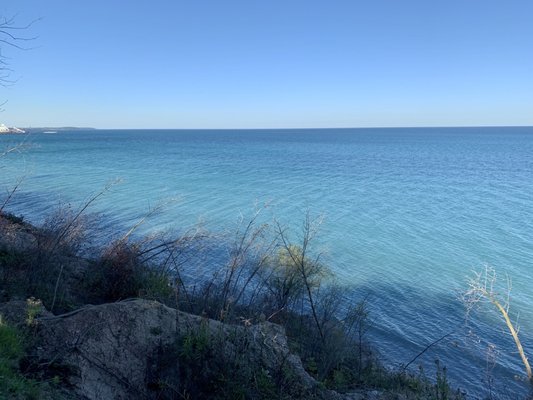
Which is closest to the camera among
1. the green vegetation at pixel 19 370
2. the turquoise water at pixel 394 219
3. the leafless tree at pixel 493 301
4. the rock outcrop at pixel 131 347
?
the green vegetation at pixel 19 370

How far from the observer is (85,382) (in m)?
6.18

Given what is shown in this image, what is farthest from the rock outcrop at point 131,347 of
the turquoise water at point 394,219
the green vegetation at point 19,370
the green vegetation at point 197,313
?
the turquoise water at point 394,219

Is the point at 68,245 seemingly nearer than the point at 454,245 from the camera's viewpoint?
Yes

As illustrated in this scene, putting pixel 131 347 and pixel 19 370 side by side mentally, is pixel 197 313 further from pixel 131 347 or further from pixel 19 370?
pixel 19 370

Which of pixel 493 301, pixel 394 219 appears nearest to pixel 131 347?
pixel 493 301

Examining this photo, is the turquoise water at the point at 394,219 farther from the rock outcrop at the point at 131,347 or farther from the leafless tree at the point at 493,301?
the rock outcrop at the point at 131,347

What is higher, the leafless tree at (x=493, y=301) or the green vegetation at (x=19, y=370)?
the green vegetation at (x=19, y=370)

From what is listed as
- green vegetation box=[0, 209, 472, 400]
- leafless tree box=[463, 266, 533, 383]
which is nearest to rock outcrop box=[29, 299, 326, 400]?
green vegetation box=[0, 209, 472, 400]

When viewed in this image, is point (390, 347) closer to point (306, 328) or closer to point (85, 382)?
point (306, 328)

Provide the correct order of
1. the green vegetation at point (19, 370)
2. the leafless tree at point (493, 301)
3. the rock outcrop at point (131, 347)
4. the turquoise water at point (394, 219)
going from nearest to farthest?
the green vegetation at point (19, 370) → the rock outcrop at point (131, 347) → the leafless tree at point (493, 301) → the turquoise water at point (394, 219)

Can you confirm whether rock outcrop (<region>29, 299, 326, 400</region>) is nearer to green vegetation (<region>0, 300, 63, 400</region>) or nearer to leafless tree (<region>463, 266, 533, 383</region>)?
green vegetation (<region>0, 300, 63, 400</region>)

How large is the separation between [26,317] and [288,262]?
967 cm

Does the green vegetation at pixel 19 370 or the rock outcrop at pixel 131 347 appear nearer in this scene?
the green vegetation at pixel 19 370

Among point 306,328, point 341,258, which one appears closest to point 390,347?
point 306,328
